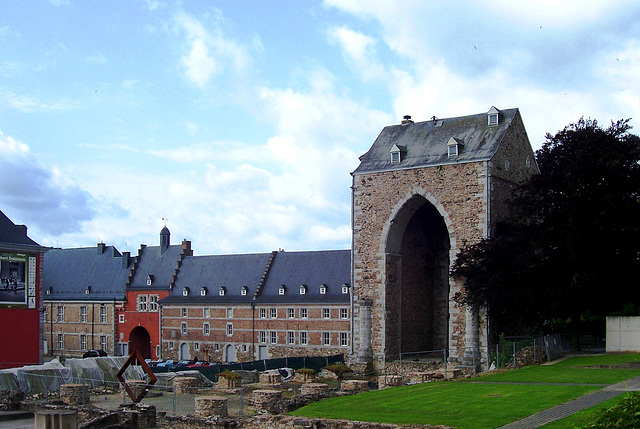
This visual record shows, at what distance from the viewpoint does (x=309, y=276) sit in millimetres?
54344

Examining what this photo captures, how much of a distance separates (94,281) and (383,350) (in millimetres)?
36068

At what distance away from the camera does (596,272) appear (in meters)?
31.0

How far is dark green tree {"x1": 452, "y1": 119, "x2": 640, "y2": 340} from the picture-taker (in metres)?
31.3

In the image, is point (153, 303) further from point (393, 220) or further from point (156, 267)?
point (393, 220)

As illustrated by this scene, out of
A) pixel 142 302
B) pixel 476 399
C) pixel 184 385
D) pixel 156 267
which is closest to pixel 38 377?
pixel 184 385

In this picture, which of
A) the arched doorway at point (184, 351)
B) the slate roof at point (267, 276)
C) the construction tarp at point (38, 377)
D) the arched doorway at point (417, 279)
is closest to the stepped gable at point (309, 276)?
the slate roof at point (267, 276)

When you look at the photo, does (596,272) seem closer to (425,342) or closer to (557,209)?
(557,209)

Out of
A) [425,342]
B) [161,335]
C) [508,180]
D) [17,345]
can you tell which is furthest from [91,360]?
[161,335]

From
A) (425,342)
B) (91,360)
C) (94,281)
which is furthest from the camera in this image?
(94,281)

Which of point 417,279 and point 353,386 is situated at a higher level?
point 417,279

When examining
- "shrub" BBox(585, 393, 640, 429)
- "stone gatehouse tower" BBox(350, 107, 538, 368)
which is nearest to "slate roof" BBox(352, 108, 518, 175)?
"stone gatehouse tower" BBox(350, 107, 538, 368)

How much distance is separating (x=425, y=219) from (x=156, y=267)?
98.2 feet

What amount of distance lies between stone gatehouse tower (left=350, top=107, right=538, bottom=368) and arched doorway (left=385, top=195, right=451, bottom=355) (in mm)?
54

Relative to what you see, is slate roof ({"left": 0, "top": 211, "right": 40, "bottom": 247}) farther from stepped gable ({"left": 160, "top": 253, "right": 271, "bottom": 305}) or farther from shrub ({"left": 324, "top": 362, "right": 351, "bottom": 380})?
stepped gable ({"left": 160, "top": 253, "right": 271, "bottom": 305})
